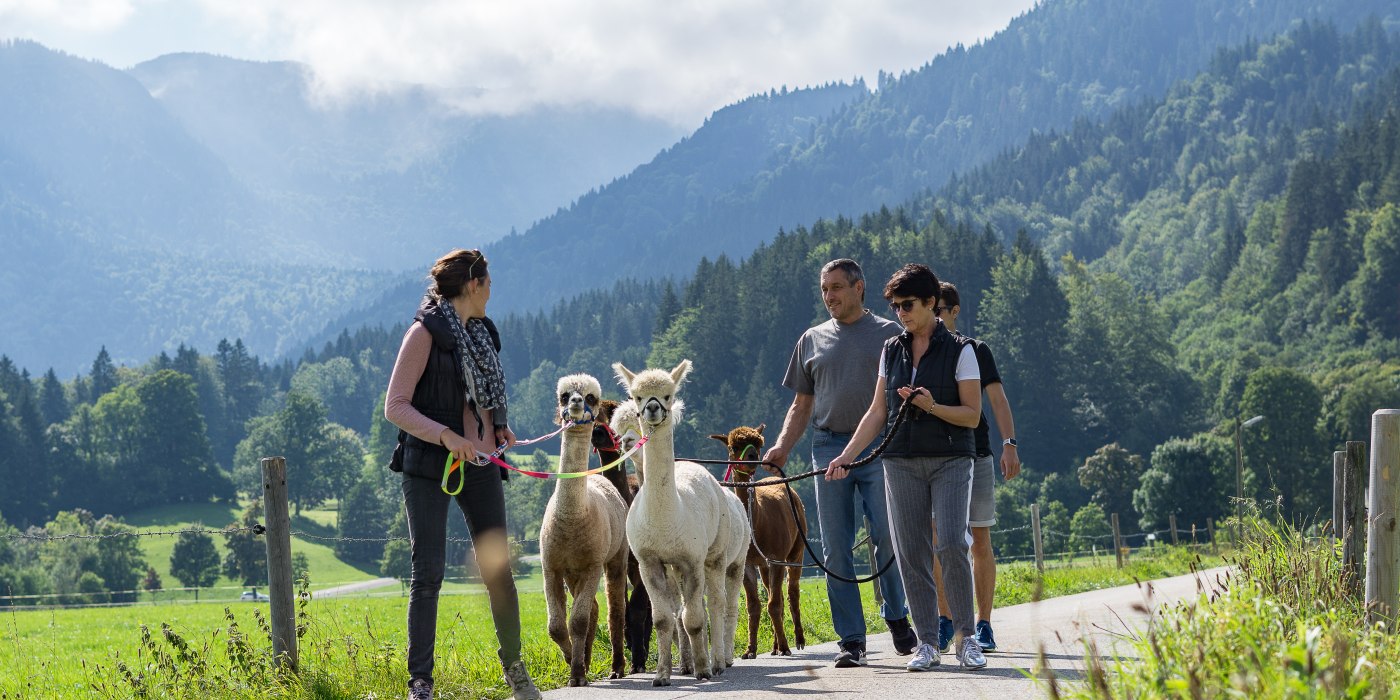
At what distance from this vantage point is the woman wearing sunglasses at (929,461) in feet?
29.9

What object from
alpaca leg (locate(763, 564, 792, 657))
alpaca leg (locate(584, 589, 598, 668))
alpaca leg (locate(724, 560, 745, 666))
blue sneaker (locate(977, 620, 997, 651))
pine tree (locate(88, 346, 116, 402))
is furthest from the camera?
pine tree (locate(88, 346, 116, 402))

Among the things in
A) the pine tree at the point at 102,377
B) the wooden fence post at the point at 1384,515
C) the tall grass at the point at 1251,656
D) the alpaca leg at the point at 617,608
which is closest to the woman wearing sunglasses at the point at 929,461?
the tall grass at the point at 1251,656

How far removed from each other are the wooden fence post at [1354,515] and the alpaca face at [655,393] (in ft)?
13.2

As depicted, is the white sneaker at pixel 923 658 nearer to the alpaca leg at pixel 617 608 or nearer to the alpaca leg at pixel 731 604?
the alpaca leg at pixel 731 604

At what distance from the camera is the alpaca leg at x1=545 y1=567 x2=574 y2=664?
9.35 metres

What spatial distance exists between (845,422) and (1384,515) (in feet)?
10.9

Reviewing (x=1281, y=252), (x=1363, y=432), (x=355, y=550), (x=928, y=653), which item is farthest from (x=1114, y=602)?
(x=1281, y=252)

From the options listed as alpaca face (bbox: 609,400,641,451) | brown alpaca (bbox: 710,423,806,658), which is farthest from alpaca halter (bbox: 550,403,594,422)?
brown alpaca (bbox: 710,423,806,658)

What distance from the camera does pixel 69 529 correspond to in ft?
381

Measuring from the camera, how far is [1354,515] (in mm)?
9828

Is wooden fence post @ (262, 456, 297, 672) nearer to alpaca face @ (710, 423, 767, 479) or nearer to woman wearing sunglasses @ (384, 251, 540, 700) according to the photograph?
woman wearing sunglasses @ (384, 251, 540, 700)

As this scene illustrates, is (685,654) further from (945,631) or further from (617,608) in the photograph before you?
(945,631)

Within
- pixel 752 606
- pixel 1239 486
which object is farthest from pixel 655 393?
pixel 1239 486

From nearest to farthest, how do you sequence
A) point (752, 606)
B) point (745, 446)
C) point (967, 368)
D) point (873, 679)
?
point (873, 679), point (967, 368), point (752, 606), point (745, 446)
